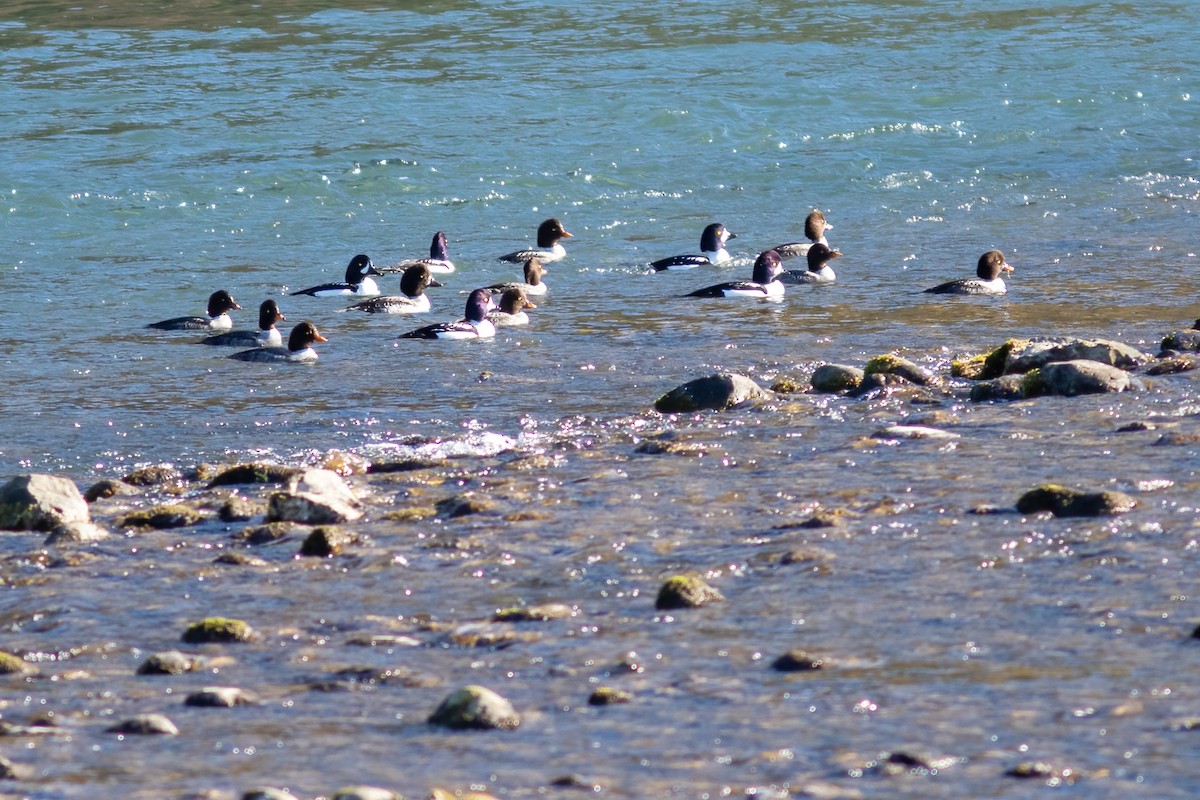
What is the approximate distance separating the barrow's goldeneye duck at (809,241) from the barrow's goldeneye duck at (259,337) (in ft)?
20.8

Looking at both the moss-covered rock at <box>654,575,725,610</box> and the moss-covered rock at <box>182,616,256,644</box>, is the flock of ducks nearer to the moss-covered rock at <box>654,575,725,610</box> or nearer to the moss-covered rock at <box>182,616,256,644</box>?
the moss-covered rock at <box>182,616,256,644</box>

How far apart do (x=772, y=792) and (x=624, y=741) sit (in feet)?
2.40

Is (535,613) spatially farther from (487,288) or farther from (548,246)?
(548,246)

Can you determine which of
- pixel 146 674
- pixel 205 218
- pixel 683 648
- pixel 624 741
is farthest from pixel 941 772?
pixel 205 218

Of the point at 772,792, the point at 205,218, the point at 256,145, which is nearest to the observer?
the point at 772,792

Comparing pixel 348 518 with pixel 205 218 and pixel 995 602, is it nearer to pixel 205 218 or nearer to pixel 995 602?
pixel 995 602

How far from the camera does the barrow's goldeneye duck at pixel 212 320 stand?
17.7 metres

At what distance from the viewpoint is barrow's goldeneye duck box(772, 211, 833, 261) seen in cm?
2123

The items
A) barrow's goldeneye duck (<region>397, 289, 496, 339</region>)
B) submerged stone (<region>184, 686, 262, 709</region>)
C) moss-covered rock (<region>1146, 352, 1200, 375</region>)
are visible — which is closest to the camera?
submerged stone (<region>184, 686, 262, 709</region>)

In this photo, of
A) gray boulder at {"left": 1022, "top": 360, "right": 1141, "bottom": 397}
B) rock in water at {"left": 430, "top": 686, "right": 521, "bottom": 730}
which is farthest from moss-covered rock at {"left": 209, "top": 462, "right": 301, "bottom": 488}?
gray boulder at {"left": 1022, "top": 360, "right": 1141, "bottom": 397}

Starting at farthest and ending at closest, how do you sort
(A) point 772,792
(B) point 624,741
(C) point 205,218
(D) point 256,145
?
(D) point 256,145, (C) point 205,218, (B) point 624,741, (A) point 772,792

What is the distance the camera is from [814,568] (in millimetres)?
8172

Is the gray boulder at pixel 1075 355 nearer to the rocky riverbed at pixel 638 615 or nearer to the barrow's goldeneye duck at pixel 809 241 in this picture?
the rocky riverbed at pixel 638 615

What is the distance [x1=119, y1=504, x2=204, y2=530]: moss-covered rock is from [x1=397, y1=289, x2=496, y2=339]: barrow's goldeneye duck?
24.3 ft
